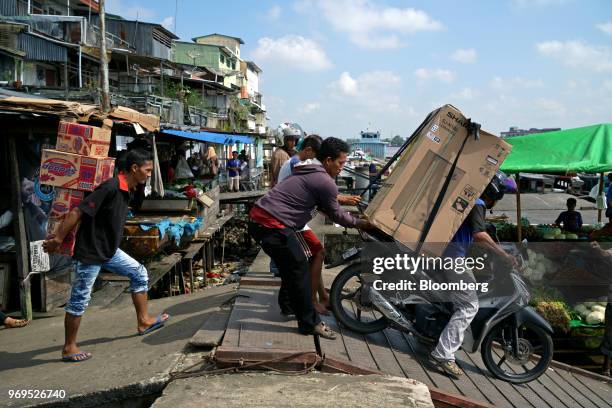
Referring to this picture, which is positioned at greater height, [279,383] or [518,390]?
[279,383]

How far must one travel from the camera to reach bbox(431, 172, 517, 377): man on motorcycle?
369 cm

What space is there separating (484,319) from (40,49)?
21.6 meters

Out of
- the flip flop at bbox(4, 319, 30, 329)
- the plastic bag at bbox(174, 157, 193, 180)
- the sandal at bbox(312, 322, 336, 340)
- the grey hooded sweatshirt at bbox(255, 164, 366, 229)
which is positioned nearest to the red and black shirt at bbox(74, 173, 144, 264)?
the grey hooded sweatshirt at bbox(255, 164, 366, 229)

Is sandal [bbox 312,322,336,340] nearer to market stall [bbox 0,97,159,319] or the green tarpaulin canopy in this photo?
market stall [bbox 0,97,159,319]

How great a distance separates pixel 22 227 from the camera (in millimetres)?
5516

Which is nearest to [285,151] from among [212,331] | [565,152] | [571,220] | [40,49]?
[212,331]

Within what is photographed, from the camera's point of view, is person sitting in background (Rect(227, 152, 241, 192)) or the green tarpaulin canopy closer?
the green tarpaulin canopy

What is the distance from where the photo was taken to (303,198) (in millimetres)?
3686

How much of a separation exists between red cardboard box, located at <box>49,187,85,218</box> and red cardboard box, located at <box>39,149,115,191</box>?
0.08 m

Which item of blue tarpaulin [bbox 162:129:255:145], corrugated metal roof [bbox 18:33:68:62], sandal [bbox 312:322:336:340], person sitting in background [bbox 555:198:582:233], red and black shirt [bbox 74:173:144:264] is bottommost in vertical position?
sandal [bbox 312:322:336:340]

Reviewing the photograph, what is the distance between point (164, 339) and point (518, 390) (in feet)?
9.81

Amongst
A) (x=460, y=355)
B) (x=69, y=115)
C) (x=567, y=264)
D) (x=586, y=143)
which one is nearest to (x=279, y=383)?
(x=460, y=355)

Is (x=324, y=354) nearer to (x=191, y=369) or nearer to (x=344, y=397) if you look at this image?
(x=344, y=397)

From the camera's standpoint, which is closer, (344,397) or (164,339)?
(344,397)
